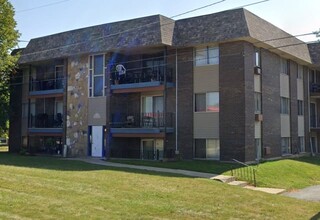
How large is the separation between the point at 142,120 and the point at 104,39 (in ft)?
20.5

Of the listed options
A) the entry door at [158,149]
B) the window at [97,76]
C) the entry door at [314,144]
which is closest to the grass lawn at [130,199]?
the entry door at [158,149]

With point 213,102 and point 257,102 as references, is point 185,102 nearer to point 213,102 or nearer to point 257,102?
point 213,102

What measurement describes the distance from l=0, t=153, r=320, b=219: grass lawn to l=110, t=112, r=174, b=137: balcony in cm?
891

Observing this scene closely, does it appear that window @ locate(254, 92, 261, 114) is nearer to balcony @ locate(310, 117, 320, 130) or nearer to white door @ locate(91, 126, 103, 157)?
white door @ locate(91, 126, 103, 157)

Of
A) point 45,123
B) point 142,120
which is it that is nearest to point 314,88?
point 142,120

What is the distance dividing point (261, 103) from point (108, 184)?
15724 millimetres

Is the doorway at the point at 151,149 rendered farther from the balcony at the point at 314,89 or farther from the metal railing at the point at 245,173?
the balcony at the point at 314,89

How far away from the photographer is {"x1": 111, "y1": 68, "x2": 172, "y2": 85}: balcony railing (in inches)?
1075

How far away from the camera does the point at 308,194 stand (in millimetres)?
18203

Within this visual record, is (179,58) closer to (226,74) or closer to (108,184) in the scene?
(226,74)

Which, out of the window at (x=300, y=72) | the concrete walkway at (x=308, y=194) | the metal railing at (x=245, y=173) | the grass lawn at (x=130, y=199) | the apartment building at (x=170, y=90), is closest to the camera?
the grass lawn at (x=130, y=199)

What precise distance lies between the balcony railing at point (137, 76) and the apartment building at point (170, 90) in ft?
0.24

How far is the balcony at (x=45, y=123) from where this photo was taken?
103ft

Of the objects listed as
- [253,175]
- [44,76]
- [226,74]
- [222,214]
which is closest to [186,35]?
[226,74]
